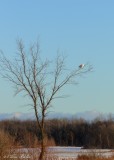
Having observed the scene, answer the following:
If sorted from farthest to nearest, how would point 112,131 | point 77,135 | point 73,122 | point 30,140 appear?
1. point 73,122
2. point 77,135
3. point 112,131
4. point 30,140

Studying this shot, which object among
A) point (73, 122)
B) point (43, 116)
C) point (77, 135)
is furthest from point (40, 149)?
point (73, 122)

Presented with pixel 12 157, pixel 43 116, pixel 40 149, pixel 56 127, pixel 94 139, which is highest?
pixel 56 127

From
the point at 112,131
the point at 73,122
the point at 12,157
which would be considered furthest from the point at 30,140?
the point at 73,122

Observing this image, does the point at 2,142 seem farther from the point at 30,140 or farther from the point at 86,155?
the point at 86,155

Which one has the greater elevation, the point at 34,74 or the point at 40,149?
the point at 34,74

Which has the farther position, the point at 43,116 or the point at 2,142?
the point at 43,116

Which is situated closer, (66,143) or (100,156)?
(100,156)

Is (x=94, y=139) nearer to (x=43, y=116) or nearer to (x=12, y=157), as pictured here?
(x=43, y=116)

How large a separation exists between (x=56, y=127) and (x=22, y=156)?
64758 millimetres

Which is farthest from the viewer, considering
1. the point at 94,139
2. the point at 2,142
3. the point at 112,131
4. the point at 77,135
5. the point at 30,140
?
the point at 77,135

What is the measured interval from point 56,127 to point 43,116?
189ft

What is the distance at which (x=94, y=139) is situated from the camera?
2623 inches

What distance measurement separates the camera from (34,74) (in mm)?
24406

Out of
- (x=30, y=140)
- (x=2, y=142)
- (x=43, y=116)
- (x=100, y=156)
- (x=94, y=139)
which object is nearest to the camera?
(x=2, y=142)
